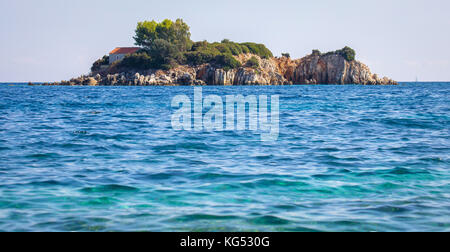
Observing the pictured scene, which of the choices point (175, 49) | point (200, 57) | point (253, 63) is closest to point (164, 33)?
point (175, 49)

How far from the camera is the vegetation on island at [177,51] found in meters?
111

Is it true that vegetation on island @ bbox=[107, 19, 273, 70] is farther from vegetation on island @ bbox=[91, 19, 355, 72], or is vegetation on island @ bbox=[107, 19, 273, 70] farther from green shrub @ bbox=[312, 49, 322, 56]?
green shrub @ bbox=[312, 49, 322, 56]

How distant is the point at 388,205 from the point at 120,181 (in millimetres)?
5199

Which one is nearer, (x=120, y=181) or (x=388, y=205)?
(x=388, y=205)

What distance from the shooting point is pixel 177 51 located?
113 meters

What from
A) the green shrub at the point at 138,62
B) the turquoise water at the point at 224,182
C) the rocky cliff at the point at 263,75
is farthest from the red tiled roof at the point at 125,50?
the turquoise water at the point at 224,182

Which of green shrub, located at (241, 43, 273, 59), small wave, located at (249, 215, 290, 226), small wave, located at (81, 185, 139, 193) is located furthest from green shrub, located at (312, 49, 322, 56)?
small wave, located at (249, 215, 290, 226)

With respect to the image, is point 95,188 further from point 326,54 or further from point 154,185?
point 326,54

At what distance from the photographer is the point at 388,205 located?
23.8 feet

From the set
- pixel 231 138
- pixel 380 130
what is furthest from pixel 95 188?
pixel 380 130

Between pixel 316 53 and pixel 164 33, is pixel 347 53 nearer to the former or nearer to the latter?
pixel 316 53

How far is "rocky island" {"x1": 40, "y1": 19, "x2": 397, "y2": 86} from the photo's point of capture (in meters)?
106

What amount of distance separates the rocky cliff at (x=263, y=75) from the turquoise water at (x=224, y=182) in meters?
88.6

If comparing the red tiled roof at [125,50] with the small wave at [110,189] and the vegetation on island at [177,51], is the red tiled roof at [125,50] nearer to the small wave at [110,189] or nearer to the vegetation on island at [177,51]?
the vegetation on island at [177,51]
